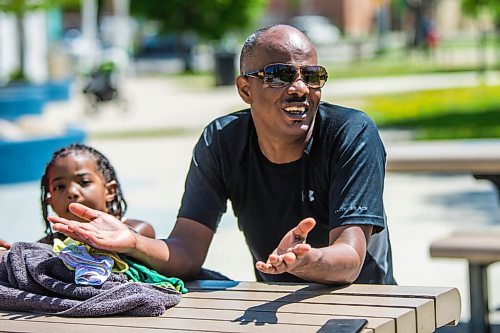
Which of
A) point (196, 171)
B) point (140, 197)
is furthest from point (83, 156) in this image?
point (140, 197)

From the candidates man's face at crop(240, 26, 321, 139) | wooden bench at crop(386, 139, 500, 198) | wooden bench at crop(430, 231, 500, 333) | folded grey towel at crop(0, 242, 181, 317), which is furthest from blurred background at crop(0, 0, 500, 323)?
folded grey towel at crop(0, 242, 181, 317)

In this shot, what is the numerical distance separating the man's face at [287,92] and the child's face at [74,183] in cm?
69

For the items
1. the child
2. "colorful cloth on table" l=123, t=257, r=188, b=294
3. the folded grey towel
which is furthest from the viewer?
the child

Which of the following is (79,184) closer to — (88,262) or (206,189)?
(206,189)

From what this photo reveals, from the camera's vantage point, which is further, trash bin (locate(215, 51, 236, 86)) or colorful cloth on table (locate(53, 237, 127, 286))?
trash bin (locate(215, 51, 236, 86))

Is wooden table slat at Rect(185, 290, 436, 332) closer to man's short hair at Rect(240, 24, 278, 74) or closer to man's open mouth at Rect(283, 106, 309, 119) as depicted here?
man's open mouth at Rect(283, 106, 309, 119)

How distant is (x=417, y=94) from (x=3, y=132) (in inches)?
459

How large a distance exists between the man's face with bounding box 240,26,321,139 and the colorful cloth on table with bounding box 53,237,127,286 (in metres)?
0.66

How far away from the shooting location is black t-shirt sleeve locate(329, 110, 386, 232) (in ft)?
10.8

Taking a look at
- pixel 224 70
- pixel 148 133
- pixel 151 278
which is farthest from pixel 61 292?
pixel 224 70

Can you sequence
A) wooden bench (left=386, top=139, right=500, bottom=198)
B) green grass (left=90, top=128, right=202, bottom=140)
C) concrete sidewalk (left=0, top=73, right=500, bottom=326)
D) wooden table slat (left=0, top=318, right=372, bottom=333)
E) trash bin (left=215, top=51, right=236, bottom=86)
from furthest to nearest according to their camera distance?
trash bin (left=215, top=51, right=236, bottom=86)
green grass (left=90, top=128, right=202, bottom=140)
concrete sidewalk (left=0, top=73, right=500, bottom=326)
wooden bench (left=386, top=139, right=500, bottom=198)
wooden table slat (left=0, top=318, right=372, bottom=333)

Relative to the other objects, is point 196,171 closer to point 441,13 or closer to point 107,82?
point 107,82

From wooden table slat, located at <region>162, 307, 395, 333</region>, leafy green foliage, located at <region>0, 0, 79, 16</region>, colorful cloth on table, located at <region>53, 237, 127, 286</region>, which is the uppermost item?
leafy green foliage, located at <region>0, 0, 79, 16</region>

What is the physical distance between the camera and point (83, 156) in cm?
378
